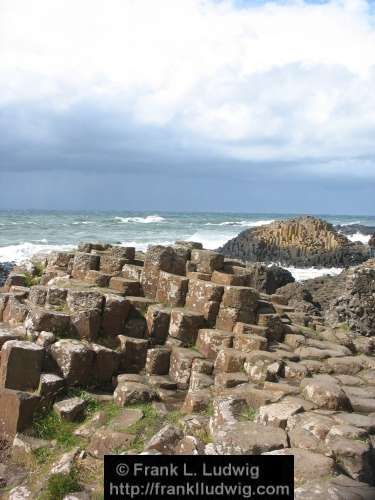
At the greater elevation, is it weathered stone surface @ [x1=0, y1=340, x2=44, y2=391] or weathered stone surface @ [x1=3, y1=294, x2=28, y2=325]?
weathered stone surface @ [x1=3, y1=294, x2=28, y2=325]

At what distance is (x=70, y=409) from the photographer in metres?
7.85

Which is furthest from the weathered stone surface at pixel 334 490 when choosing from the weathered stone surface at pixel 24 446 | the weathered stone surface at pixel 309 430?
the weathered stone surface at pixel 24 446

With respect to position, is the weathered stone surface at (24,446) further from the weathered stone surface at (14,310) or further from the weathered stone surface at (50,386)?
the weathered stone surface at (14,310)

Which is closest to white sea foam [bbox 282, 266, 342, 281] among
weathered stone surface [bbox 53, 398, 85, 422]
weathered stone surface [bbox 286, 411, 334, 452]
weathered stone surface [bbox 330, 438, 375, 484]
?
weathered stone surface [bbox 53, 398, 85, 422]

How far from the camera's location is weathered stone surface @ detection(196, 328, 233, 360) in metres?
9.17

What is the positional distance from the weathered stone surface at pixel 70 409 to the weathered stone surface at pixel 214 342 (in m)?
2.19

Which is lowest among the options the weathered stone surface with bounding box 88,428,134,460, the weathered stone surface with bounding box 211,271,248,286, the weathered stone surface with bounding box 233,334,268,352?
the weathered stone surface with bounding box 88,428,134,460

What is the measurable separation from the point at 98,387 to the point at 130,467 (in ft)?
10.5

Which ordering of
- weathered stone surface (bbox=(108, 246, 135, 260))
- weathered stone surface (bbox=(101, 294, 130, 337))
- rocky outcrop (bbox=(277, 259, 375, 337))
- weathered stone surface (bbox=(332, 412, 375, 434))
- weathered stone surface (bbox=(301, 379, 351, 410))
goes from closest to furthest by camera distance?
weathered stone surface (bbox=(332, 412, 375, 434)), weathered stone surface (bbox=(301, 379, 351, 410)), weathered stone surface (bbox=(101, 294, 130, 337)), weathered stone surface (bbox=(108, 246, 135, 260)), rocky outcrop (bbox=(277, 259, 375, 337))

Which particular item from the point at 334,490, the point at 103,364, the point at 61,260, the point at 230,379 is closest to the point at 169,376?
the point at 103,364

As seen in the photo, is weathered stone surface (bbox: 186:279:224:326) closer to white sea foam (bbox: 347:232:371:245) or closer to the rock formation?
the rock formation

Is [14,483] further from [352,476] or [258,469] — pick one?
[352,476]

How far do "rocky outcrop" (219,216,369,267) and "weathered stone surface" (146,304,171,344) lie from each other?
25.0 metres

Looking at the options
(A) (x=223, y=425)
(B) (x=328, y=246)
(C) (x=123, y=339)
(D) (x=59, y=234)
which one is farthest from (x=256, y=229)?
(A) (x=223, y=425)
